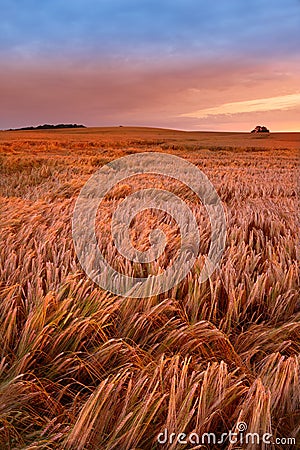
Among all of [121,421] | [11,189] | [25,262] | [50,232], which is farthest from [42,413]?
[11,189]

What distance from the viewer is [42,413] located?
1.43m

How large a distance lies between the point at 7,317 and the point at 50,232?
56.0 inches

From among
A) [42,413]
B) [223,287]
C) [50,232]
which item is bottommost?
[42,413]

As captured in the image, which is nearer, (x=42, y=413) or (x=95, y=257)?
(x=42, y=413)

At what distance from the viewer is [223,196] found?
576 cm

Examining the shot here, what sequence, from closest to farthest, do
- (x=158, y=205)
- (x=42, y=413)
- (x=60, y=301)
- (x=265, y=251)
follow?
(x=42, y=413)
(x=60, y=301)
(x=265, y=251)
(x=158, y=205)

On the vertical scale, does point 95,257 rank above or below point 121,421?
above

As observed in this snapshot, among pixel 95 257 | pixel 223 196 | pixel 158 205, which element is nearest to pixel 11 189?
pixel 158 205

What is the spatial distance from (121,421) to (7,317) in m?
0.80

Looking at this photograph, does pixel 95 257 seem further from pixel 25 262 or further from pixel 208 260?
pixel 208 260

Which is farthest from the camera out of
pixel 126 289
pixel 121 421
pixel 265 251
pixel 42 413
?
pixel 265 251

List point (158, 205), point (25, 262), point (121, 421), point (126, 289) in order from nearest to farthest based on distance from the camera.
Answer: point (121, 421) < point (126, 289) < point (25, 262) < point (158, 205)

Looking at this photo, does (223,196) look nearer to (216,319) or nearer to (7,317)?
(216,319)

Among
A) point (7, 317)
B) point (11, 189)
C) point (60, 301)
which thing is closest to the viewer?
point (7, 317)
